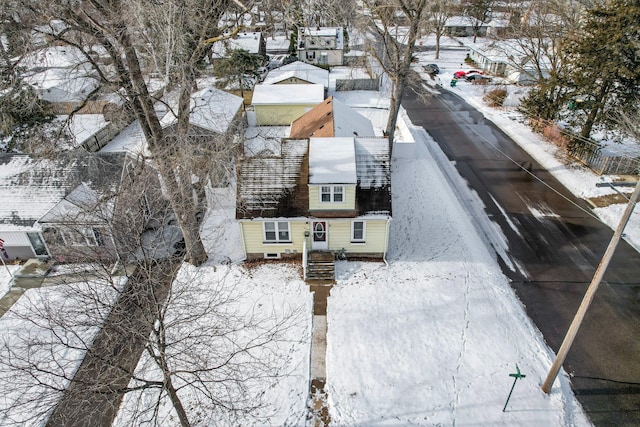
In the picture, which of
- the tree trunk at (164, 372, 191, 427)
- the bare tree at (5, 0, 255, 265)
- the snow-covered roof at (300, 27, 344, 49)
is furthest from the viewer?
the snow-covered roof at (300, 27, 344, 49)

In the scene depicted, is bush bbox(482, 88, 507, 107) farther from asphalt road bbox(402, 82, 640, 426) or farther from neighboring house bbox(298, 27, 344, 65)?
neighboring house bbox(298, 27, 344, 65)

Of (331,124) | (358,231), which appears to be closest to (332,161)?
(358,231)

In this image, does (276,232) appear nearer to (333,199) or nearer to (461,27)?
(333,199)

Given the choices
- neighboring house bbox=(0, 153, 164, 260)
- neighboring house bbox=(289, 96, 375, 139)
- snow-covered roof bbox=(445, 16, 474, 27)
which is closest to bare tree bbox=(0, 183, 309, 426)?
neighboring house bbox=(0, 153, 164, 260)

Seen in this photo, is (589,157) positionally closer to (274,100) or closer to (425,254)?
(425,254)

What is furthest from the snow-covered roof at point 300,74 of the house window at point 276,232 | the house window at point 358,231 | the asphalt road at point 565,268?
the house window at point 358,231

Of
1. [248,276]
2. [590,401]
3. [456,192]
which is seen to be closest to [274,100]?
[456,192]
